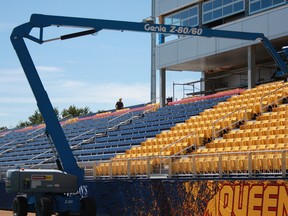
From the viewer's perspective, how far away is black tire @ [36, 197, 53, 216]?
20044 millimetres

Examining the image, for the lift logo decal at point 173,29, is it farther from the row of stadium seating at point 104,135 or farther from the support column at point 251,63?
the row of stadium seating at point 104,135

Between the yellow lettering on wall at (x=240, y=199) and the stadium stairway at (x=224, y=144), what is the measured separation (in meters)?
0.56

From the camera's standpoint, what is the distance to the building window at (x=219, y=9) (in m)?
30.7

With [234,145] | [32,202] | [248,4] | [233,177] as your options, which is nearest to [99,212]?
[32,202]

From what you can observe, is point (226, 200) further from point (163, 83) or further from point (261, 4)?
point (163, 83)

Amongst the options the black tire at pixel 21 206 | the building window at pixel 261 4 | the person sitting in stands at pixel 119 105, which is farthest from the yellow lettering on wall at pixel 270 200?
the person sitting in stands at pixel 119 105

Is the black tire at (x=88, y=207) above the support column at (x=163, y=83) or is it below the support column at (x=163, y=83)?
below

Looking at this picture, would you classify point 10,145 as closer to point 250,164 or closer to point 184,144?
point 184,144

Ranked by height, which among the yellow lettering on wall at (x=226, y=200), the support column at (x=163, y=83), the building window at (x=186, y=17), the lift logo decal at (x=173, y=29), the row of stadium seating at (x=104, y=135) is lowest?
the yellow lettering on wall at (x=226, y=200)

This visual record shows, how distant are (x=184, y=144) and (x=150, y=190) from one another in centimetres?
405

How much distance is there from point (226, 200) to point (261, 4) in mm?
14426

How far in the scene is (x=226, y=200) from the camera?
16.8 metres

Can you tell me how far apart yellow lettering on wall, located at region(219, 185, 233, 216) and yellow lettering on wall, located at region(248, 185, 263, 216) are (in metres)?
0.76

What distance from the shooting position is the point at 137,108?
4184 centimetres
